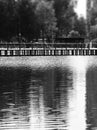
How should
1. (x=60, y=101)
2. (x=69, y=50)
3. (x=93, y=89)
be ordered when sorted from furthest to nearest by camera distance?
(x=69, y=50)
(x=93, y=89)
(x=60, y=101)

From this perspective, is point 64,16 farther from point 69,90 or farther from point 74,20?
point 69,90

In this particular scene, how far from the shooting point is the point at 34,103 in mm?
27844

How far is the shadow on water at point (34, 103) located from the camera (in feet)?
72.9

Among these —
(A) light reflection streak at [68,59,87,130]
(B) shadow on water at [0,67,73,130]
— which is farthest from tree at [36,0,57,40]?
(A) light reflection streak at [68,59,87,130]

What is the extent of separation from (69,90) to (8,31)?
95.3 meters

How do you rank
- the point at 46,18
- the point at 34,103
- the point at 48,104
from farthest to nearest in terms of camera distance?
the point at 46,18 < the point at 34,103 < the point at 48,104

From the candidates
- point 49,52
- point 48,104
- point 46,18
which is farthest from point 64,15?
point 48,104

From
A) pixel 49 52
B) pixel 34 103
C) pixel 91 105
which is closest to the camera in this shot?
pixel 91 105

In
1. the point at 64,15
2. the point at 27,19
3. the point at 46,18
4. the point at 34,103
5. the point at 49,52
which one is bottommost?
the point at 49,52

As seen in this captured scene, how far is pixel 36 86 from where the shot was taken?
122 ft

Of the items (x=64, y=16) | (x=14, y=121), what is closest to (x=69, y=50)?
(x=64, y=16)

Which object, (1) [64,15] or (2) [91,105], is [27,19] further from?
(2) [91,105]

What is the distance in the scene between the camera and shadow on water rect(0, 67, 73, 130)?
874 inches

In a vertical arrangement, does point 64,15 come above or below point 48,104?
above
